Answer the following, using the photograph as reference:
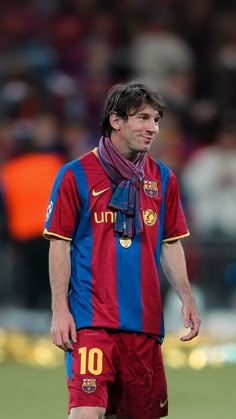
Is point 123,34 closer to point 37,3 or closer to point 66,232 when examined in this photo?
point 37,3

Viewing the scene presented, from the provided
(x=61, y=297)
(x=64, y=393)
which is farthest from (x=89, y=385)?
(x=64, y=393)

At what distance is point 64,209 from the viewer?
7398 millimetres

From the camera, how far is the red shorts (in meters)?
7.27

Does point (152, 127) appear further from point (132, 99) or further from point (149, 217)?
point (149, 217)

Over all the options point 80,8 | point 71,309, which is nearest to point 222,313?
point 80,8

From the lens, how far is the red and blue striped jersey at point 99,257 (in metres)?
7.40

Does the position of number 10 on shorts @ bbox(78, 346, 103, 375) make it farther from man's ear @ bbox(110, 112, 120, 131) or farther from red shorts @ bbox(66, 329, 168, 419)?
man's ear @ bbox(110, 112, 120, 131)

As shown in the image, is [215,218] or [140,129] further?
[215,218]

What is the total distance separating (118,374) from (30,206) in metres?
7.35

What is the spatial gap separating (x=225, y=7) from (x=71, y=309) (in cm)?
1179

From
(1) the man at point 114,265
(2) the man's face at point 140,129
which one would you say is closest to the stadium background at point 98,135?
(1) the man at point 114,265

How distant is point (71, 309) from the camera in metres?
7.44

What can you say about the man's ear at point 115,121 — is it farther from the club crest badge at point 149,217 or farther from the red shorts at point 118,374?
the red shorts at point 118,374

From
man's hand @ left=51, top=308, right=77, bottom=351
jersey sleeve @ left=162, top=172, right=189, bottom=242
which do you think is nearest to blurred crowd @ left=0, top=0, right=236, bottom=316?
jersey sleeve @ left=162, top=172, right=189, bottom=242
